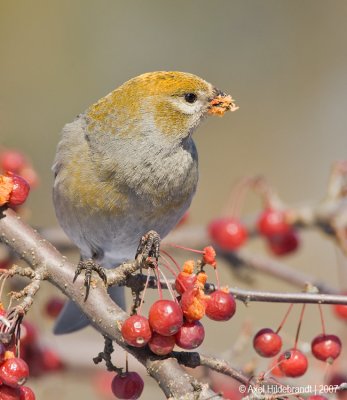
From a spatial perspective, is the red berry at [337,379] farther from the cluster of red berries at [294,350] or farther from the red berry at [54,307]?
the red berry at [54,307]

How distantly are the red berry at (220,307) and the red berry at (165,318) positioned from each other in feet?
0.67

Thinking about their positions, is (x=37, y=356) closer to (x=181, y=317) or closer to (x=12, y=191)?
(x=12, y=191)

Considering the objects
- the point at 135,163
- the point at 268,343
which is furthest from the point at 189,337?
the point at 135,163

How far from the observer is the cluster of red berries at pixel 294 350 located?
2.43 metres

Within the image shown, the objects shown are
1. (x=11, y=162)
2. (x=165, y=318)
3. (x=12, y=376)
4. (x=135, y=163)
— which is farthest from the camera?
(x=11, y=162)

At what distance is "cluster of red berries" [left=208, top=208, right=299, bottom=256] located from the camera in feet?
12.9

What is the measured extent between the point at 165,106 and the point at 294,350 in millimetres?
1356

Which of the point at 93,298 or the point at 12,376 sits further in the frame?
the point at 93,298

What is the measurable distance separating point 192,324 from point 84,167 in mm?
1327

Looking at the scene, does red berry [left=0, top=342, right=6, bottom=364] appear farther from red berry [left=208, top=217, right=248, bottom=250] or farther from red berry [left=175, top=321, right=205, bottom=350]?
red berry [left=208, top=217, right=248, bottom=250]

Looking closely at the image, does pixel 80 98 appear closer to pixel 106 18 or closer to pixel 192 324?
pixel 106 18

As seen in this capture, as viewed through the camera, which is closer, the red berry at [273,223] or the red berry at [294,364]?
the red berry at [294,364]

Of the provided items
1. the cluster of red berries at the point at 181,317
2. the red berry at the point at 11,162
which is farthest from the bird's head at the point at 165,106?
the cluster of red berries at the point at 181,317

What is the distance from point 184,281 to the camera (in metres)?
2.21
